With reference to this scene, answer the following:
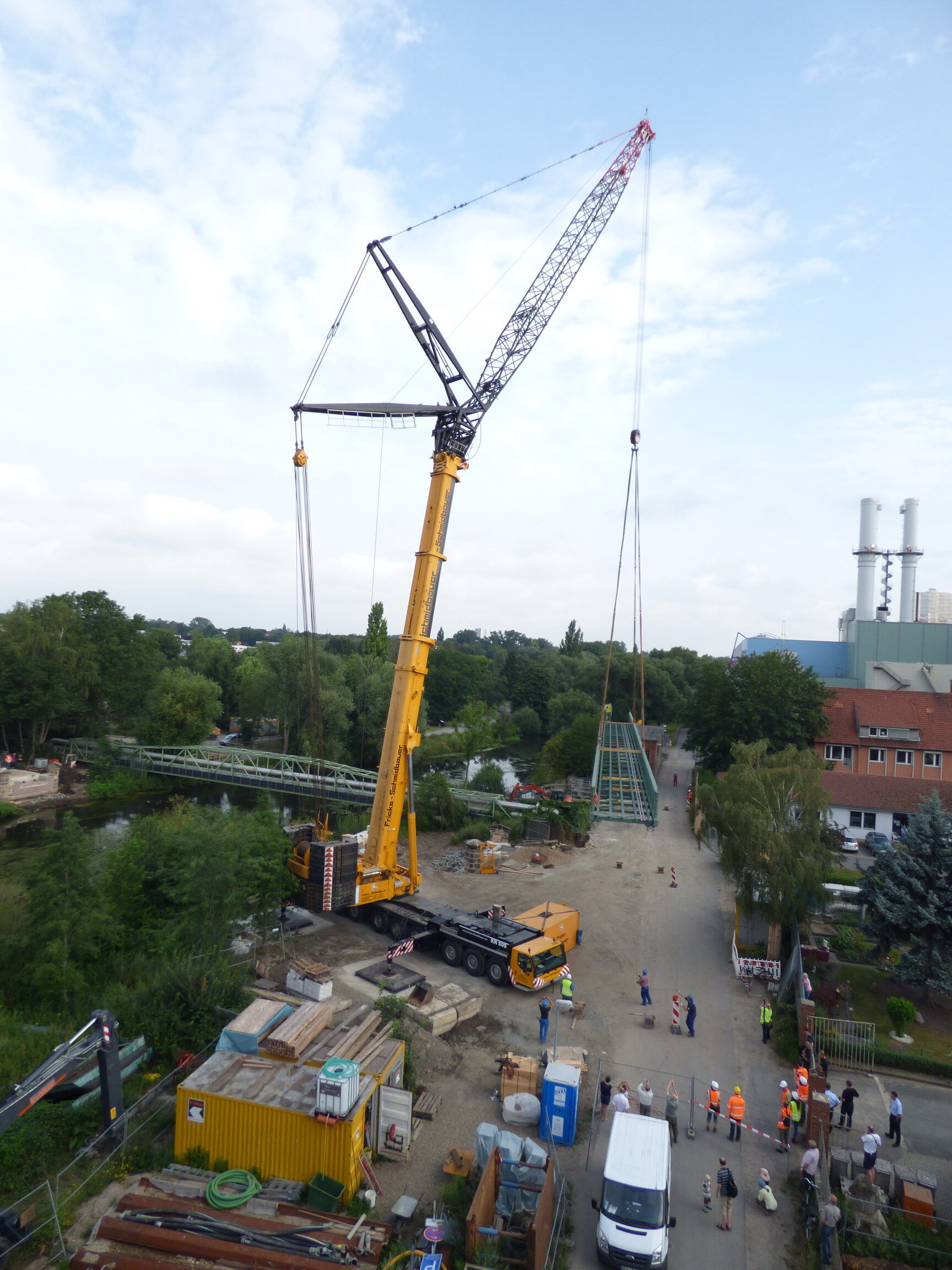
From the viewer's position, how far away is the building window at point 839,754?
3728 centimetres

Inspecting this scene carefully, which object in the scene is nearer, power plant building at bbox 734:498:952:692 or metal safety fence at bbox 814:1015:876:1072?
metal safety fence at bbox 814:1015:876:1072

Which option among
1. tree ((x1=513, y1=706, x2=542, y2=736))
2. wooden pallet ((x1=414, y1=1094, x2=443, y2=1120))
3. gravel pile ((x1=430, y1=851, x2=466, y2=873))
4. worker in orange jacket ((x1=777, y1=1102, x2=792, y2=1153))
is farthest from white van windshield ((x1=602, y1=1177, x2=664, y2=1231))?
tree ((x1=513, y1=706, x2=542, y2=736))

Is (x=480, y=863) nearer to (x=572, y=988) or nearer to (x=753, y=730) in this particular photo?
(x=572, y=988)

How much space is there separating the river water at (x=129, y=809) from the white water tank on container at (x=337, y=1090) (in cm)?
2065

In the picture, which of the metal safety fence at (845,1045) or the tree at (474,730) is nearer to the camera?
the metal safety fence at (845,1045)

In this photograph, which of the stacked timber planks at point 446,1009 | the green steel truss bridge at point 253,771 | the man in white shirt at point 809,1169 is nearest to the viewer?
the man in white shirt at point 809,1169

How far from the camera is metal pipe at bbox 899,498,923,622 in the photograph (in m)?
64.5

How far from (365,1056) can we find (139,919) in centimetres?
930

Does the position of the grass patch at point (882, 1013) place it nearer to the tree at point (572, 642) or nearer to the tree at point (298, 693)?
the tree at point (298, 693)

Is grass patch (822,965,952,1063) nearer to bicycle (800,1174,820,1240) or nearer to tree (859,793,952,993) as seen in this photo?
tree (859,793,952,993)

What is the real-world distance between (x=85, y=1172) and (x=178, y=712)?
139ft

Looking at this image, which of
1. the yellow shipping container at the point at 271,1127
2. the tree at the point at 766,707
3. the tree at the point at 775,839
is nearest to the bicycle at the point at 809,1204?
the yellow shipping container at the point at 271,1127

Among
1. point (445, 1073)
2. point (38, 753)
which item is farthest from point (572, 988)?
point (38, 753)

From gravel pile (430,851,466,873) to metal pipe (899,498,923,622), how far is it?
179 ft
